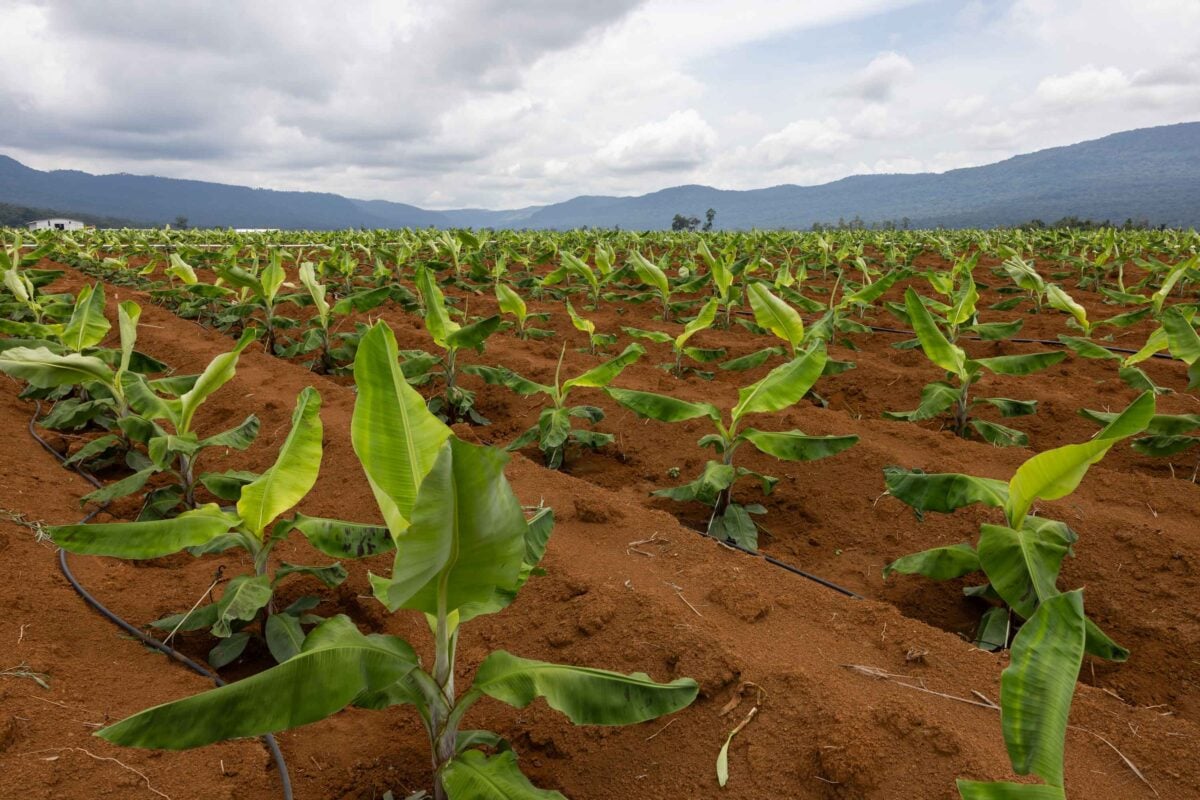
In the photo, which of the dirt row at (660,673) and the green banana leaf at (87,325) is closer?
the dirt row at (660,673)

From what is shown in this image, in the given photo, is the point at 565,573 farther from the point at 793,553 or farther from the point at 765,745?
the point at 793,553

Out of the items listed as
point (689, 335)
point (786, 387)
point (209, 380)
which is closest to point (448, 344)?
point (209, 380)

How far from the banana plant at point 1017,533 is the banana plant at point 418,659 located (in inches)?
56.5

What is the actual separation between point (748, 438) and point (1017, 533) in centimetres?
113

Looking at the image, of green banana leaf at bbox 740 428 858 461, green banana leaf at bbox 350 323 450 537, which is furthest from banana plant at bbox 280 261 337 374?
green banana leaf at bbox 350 323 450 537

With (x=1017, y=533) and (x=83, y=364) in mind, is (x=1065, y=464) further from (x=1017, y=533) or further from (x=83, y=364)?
(x=83, y=364)

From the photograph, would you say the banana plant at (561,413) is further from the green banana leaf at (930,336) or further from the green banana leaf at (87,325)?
the green banana leaf at (87,325)

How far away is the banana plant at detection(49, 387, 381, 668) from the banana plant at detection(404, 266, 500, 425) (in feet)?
5.93

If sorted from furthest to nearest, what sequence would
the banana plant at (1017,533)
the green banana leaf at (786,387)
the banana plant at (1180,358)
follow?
1. the banana plant at (1180,358)
2. the green banana leaf at (786,387)
3. the banana plant at (1017,533)

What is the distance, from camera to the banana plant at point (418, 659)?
1.17 m

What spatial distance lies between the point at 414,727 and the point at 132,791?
0.73 meters

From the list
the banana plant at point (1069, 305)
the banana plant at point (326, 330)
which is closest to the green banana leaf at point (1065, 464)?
the banana plant at point (1069, 305)

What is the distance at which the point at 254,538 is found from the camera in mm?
2270

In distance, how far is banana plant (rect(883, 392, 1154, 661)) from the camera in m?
2.02
